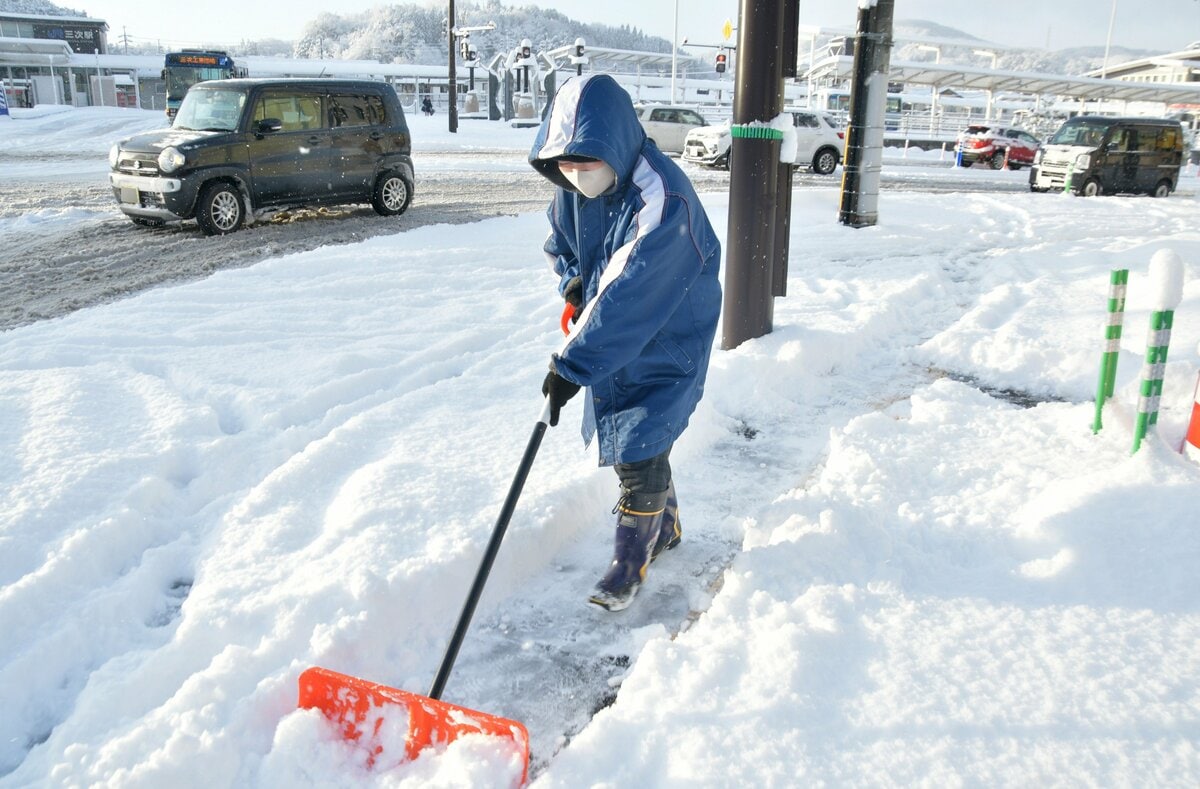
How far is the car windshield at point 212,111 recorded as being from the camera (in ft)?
29.7

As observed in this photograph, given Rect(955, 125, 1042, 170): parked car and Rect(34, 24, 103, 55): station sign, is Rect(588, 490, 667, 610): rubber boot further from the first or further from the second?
Rect(34, 24, 103, 55): station sign

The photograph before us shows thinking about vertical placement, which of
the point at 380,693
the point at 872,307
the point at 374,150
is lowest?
the point at 380,693

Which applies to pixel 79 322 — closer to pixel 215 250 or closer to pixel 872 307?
pixel 215 250

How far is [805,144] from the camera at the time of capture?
59.2 feet

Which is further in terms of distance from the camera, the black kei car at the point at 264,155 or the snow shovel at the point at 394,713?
the black kei car at the point at 264,155

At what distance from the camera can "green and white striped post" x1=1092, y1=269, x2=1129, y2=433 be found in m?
3.64

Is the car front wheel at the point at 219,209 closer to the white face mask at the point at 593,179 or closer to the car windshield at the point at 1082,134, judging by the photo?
the white face mask at the point at 593,179

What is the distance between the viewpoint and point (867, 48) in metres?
9.25

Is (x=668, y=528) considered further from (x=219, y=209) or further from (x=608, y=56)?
(x=608, y=56)

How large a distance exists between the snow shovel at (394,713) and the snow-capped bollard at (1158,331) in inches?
111

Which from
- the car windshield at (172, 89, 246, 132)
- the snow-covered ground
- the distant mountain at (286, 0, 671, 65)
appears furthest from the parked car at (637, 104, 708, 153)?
the distant mountain at (286, 0, 671, 65)

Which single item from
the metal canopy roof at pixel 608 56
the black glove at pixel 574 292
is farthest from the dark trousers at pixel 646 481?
the metal canopy roof at pixel 608 56

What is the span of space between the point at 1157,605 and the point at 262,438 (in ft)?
11.0

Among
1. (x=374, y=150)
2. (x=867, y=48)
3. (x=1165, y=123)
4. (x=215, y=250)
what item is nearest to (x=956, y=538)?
(x=215, y=250)
